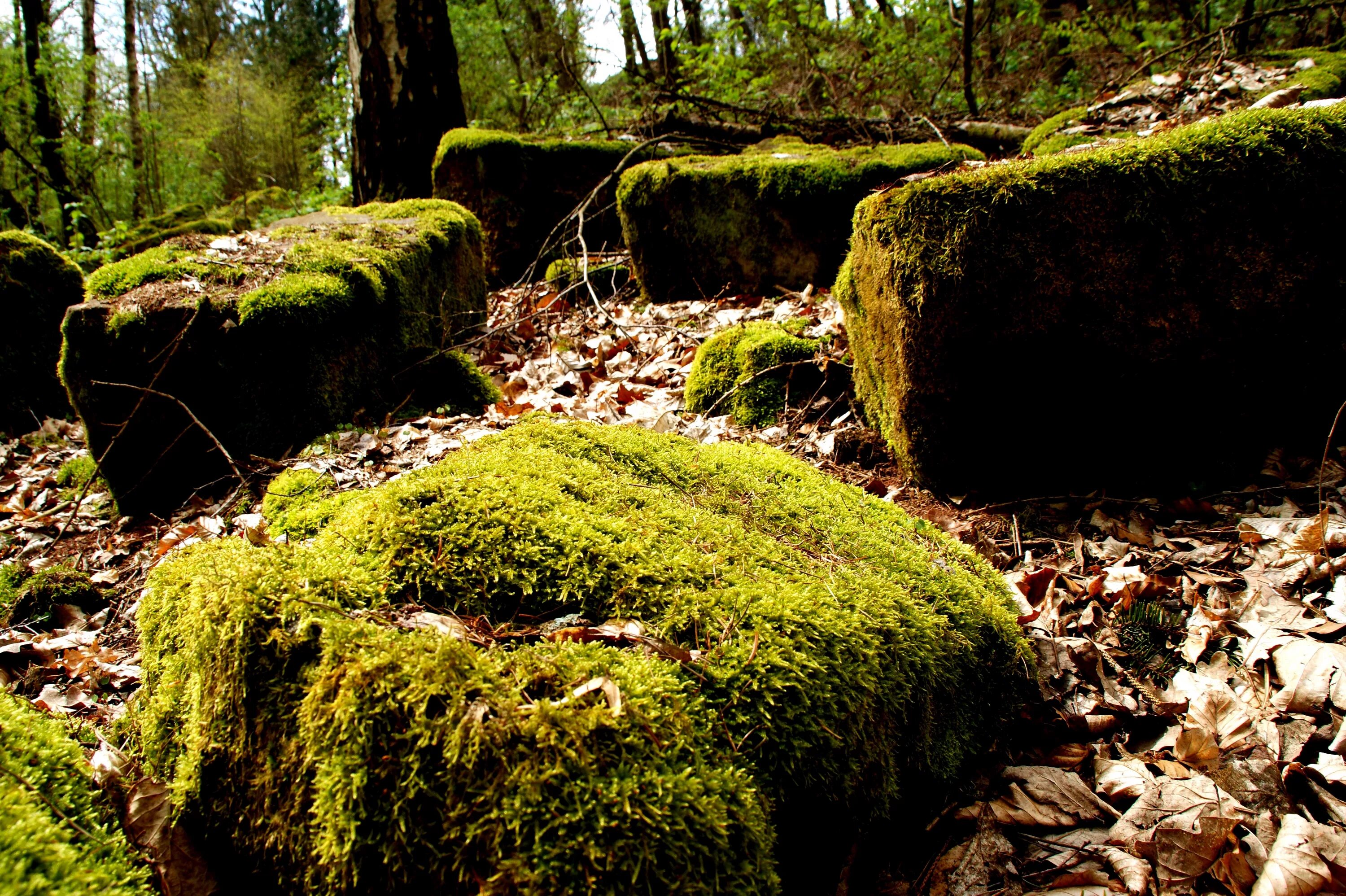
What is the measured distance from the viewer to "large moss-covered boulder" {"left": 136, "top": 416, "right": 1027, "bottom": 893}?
1.11 metres

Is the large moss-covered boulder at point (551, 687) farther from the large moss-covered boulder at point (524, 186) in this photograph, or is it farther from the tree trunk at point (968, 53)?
the tree trunk at point (968, 53)

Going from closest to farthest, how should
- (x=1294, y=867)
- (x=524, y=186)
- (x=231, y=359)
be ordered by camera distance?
(x=1294, y=867) → (x=231, y=359) → (x=524, y=186)

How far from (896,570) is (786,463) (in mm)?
848

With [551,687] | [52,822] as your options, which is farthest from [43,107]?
[551,687]

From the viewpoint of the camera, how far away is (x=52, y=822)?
1108mm

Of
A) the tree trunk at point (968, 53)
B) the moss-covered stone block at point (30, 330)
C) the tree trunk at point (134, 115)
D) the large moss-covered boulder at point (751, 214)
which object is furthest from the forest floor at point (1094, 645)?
the tree trunk at point (134, 115)

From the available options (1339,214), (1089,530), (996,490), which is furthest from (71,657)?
(1339,214)

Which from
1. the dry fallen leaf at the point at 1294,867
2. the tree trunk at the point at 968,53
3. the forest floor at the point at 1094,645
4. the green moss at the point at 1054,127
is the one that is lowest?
the dry fallen leaf at the point at 1294,867

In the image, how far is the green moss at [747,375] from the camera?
4254mm

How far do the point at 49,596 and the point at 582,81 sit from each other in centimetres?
1167

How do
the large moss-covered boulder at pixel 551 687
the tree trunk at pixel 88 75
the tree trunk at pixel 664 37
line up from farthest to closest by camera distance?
the tree trunk at pixel 88 75 → the tree trunk at pixel 664 37 → the large moss-covered boulder at pixel 551 687

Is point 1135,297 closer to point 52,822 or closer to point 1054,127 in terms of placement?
point 52,822

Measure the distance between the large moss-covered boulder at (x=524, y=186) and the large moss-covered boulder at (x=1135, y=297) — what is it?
17.2ft

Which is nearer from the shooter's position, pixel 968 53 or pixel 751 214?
pixel 751 214
